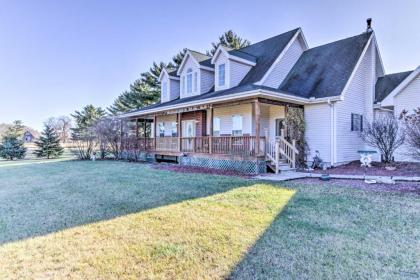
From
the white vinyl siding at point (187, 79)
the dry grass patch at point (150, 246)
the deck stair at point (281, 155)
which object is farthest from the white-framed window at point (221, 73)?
the dry grass patch at point (150, 246)

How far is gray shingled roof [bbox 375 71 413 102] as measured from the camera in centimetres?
1530

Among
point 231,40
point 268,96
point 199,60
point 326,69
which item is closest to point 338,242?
point 268,96

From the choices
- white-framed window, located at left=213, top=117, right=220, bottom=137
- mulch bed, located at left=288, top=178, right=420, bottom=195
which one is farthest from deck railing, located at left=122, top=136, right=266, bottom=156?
mulch bed, located at left=288, top=178, right=420, bottom=195

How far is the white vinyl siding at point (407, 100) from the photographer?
1253 cm

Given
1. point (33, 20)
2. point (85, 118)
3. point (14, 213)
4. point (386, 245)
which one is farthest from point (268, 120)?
point (85, 118)

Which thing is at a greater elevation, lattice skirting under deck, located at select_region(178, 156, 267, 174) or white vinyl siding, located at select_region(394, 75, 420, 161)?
white vinyl siding, located at select_region(394, 75, 420, 161)

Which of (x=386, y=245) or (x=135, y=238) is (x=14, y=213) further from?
(x=386, y=245)

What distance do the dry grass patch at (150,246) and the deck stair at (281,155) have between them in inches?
211

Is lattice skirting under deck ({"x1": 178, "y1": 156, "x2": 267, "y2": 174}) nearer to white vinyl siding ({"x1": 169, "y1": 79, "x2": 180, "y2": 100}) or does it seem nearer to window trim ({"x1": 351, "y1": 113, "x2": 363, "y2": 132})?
window trim ({"x1": 351, "y1": 113, "x2": 363, "y2": 132})

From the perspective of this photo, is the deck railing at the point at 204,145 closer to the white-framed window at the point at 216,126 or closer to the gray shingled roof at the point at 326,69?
the white-framed window at the point at 216,126

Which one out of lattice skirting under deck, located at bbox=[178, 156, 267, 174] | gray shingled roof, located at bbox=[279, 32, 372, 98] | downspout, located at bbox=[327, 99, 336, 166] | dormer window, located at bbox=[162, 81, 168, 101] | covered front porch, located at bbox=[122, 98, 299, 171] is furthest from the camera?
dormer window, located at bbox=[162, 81, 168, 101]

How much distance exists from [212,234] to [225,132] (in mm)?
11637

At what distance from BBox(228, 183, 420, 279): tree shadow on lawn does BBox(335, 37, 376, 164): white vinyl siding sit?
6.58 m

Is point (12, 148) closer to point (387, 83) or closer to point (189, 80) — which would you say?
point (189, 80)
